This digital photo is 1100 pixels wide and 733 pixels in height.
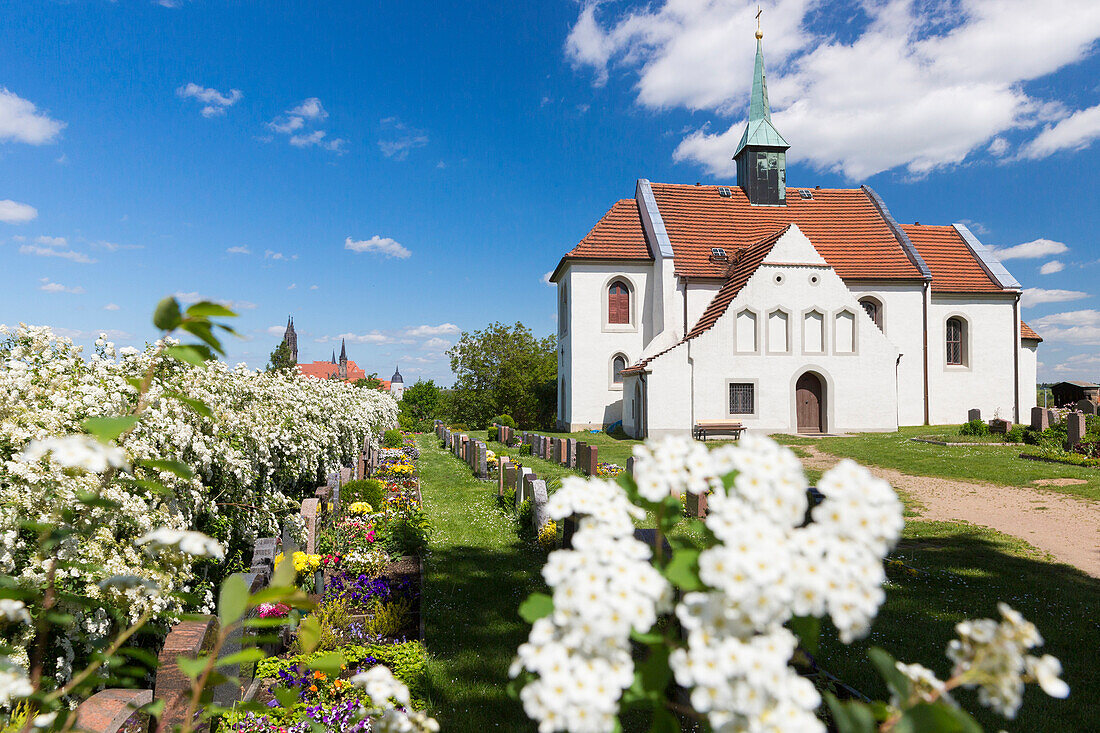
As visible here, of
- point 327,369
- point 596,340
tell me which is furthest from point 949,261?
point 327,369

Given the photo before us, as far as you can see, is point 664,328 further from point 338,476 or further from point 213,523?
point 213,523

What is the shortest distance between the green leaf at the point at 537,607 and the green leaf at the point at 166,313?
0.99 meters

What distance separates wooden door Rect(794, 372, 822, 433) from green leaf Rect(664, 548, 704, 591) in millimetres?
23476

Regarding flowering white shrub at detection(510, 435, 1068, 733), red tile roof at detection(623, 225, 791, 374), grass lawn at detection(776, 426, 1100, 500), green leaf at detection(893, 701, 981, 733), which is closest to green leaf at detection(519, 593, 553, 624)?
flowering white shrub at detection(510, 435, 1068, 733)

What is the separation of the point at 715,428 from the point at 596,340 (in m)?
7.64

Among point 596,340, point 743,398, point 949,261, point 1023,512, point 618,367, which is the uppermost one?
point 949,261

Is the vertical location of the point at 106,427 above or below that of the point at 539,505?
above

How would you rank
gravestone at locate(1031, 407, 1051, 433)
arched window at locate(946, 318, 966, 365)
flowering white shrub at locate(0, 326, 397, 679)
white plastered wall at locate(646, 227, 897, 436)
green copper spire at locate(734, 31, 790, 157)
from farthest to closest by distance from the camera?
green copper spire at locate(734, 31, 790, 157)
arched window at locate(946, 318, 966, 365)
white plastered wall at locate(646, 227, 897, 436)
gravestone at locate(1031, 407, 1051, 433)
flowering white shrub at locate(0, 326, 397, 679)

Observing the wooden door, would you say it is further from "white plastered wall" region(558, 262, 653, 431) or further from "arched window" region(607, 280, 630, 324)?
"arched window" region(607, 280, 630, 324)

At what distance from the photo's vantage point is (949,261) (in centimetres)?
2717

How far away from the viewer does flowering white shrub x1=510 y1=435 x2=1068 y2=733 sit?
98cm

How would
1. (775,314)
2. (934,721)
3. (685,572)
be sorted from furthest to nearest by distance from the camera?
(775,314) < (685,572) < (934,721)

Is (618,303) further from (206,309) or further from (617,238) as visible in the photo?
(206,309)

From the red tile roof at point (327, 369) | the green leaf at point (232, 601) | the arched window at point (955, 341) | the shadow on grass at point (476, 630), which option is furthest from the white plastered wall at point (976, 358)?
the red tile roof at point (327, 369)
